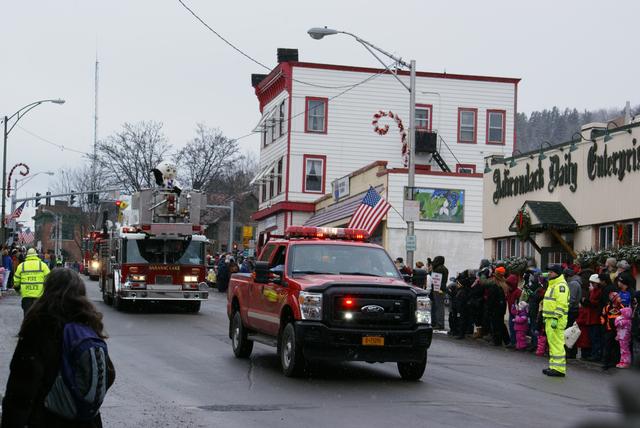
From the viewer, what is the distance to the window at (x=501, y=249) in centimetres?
3072

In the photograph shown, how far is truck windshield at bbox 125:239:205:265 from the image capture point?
2816 centimetres

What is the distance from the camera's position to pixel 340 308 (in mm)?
13430

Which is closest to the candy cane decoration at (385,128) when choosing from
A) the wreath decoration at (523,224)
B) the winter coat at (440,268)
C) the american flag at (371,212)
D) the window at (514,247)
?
the american flag at (371,212)

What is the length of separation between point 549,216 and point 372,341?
45.7 ft

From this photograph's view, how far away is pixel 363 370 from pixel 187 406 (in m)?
4.78

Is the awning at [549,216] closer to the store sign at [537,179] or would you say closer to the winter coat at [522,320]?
the store sign at [537,179]

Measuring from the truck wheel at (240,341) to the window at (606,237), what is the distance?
10777mm

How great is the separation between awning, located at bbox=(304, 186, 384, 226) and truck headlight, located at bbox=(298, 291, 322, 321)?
2913 centimetres

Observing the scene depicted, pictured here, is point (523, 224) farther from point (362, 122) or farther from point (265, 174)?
point (265, 174)

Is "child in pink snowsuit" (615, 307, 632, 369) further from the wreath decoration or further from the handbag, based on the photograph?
the wreath decoration

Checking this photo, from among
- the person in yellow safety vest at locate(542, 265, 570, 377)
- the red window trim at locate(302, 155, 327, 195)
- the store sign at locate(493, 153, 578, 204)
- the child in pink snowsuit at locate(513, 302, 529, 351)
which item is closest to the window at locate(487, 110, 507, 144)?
the red window trim at locate(302, 155, 327, 195)

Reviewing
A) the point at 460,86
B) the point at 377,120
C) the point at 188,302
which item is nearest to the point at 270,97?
the point at 377,120

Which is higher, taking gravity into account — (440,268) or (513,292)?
(440,268)

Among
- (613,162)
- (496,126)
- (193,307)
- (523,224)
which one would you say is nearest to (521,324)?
(613,162)
